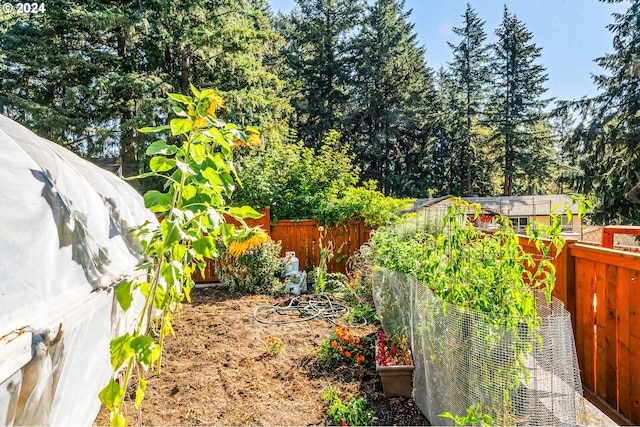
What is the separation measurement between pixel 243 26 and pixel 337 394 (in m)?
9.90

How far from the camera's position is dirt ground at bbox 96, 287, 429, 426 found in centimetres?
217

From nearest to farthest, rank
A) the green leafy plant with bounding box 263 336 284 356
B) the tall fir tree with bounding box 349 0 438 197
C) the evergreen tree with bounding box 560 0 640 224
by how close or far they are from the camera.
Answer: the green leafy plant with bounding box 263 336 284 356 → the evergreen tree with bounding box 560 0 640 224 → the tall fir tree with bounding box 349 0 438 197

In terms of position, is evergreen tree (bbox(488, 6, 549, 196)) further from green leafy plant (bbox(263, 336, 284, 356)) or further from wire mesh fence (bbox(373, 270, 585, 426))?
wire mesh fence (bbox(373, 270, 585, 426))

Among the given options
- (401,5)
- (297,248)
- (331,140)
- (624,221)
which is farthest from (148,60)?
(401,5)

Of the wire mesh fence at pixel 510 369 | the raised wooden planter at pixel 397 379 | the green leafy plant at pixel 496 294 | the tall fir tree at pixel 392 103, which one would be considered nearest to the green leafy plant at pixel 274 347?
the raised wooden planter at pixel 397 379

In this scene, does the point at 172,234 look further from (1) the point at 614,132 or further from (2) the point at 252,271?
(1) the point at 614,132

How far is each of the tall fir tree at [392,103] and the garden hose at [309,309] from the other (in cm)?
1868

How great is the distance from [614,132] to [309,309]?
11.3 meters

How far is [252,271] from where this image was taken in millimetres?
5141

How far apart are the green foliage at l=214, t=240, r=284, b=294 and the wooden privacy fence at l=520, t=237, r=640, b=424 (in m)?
3.62

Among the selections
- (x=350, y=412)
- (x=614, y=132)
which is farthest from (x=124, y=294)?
(x=614, y=132)

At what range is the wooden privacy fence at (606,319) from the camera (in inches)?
74.6

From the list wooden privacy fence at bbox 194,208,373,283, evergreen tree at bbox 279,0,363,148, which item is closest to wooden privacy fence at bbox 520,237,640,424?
wooden privacy fence at bbox 194,208,373,283

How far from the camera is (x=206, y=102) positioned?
4.40ft
